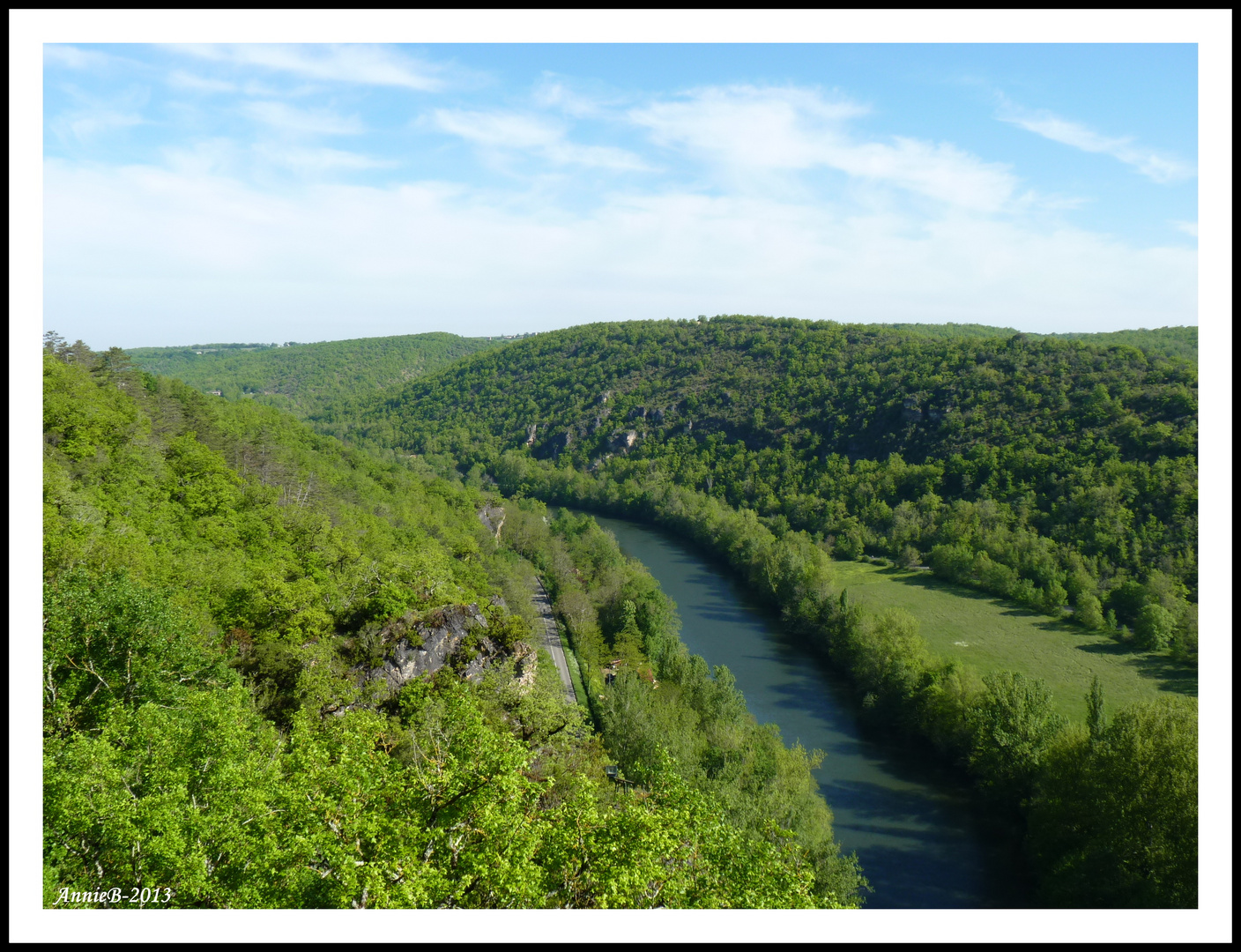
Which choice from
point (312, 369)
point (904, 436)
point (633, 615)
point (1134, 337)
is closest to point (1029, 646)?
point (633, 615)

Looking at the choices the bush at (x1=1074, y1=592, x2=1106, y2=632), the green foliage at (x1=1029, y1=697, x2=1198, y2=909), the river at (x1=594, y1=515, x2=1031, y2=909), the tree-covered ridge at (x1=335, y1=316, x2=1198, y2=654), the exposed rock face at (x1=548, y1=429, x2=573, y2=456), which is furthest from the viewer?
the exposed rock face at (x1=548, y1=429, x2=573, y2=456)

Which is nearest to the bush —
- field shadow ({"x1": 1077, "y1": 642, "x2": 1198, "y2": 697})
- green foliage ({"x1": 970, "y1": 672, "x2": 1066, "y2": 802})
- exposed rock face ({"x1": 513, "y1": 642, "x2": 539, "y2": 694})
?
field shadow ({"x1": 1077, "y1": 642, "x2": 1198, "y2": 697})

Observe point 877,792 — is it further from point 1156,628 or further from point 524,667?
point 1156,628

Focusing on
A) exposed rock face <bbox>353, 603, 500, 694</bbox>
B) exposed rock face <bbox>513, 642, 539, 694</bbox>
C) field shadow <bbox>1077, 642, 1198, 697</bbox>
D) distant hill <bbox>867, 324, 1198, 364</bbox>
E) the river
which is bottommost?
the river

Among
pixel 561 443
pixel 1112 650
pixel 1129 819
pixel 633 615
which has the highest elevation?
pixel 561 443

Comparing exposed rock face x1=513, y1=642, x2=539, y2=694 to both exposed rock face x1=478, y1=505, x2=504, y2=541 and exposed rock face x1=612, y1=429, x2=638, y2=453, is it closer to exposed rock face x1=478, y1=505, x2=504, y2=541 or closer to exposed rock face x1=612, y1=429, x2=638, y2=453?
exposed rock face x1=478, y1=505, x2=504, y2=541

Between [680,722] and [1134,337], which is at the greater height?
[1134,337]

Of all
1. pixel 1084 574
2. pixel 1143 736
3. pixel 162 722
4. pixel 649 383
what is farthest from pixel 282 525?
pixel 649 383

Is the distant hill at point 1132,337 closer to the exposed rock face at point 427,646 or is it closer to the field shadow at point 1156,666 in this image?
the field shadow at point 1156,666
